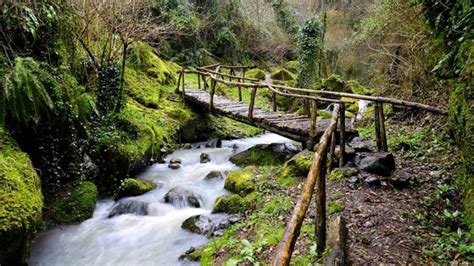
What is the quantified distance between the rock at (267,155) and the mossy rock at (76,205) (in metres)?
3.79

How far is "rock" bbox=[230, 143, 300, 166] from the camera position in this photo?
871cm

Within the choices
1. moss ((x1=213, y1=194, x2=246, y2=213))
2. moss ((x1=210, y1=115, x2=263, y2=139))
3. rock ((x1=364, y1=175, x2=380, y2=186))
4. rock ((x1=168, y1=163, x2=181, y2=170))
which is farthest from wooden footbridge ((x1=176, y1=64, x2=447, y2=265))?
rock ((x1=168, y1=163, x2=181, y2=170))

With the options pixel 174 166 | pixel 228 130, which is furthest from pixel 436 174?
pixel 228 130

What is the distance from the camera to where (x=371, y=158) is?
569 centimetres

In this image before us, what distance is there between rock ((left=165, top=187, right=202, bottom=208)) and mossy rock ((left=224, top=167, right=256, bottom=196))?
71cm

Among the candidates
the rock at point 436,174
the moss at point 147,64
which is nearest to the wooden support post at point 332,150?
the rock at point 436,174

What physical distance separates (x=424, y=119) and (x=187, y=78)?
12498 millimetres

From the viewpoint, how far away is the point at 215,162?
32.9 feet

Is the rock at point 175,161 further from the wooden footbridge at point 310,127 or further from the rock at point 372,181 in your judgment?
the rock at point 372,181

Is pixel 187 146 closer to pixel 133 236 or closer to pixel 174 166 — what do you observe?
pixel 174 166

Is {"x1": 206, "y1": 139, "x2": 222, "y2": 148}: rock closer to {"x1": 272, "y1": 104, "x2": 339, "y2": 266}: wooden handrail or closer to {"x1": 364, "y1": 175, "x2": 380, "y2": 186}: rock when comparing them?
{"x1": 364, "y1": 175, "x2": 380, "y2": 186}: rock

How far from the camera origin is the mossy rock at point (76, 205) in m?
6.56

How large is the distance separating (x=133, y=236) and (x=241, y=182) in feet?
7.55

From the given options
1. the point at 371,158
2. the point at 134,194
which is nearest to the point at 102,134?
the point at 134,194
